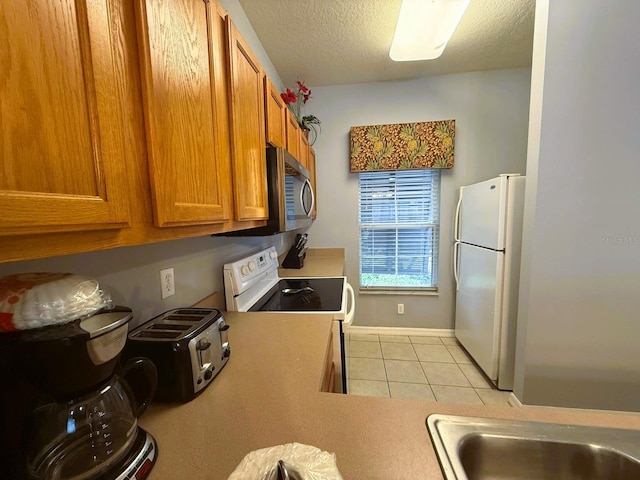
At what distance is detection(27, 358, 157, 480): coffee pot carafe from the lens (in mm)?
442

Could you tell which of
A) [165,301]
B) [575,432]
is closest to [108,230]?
[165,301]

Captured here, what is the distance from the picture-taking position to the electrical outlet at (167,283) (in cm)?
100

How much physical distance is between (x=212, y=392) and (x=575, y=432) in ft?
2.99

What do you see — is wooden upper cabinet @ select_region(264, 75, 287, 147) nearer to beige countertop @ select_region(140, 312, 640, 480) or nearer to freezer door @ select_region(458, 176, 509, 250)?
beige countertop @ select_region(140, 312, 640, 480)

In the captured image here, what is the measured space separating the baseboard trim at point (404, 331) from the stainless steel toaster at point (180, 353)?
2455 mm

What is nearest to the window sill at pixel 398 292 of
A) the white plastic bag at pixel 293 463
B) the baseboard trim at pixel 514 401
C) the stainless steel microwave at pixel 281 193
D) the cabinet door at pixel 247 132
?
the baseboard trim at pixel 514 401

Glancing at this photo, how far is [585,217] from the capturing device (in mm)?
1557

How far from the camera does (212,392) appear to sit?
742mm

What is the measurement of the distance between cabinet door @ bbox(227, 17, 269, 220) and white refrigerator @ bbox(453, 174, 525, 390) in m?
1.76

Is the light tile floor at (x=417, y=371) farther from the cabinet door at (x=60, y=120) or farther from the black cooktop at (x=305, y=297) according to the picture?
the cabinet door at (x=60, y=120)

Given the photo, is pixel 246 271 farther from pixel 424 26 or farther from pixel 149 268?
pixel 424 26

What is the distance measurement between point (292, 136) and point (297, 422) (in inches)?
69.9

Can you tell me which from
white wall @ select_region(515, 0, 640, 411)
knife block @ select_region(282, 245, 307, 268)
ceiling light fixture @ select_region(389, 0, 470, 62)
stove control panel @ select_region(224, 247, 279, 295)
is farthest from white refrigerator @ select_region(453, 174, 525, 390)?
stove control panel @ select_region(224, 247, 279, 295)

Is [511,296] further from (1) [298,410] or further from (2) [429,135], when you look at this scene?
(1) [298,410]
